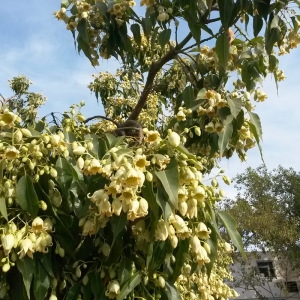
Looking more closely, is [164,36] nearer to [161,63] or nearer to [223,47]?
[161,63]

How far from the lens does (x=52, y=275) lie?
1402 mm

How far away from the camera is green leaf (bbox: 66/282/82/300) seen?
145cm

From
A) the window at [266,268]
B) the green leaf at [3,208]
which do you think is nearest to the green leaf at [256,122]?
the green leaf at [3,208]

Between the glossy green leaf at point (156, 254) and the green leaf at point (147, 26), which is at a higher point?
the green leaf at point (147, 26)

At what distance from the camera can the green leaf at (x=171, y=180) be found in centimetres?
129

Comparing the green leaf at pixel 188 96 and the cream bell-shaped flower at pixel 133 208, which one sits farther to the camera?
the green leaf at pixel 188 96

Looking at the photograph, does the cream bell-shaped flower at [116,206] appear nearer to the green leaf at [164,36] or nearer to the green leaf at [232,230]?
the green leaf at [232,230]

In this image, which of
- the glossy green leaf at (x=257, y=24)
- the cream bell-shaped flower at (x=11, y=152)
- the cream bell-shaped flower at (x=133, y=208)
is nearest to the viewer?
the cream bell-shaped flower at (x=133, y=208)

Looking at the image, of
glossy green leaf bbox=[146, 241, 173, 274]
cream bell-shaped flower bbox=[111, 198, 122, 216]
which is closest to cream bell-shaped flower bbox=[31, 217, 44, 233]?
cream bell-shaped flower bbox=[111, 198, 122, 216]

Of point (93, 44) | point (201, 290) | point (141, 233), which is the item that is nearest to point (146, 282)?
point (141, 233)

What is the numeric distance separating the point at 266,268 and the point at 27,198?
17.2 metres

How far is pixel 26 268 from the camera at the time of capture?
1352mm

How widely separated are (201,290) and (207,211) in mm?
1056

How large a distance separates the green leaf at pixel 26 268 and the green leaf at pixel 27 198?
133mm
